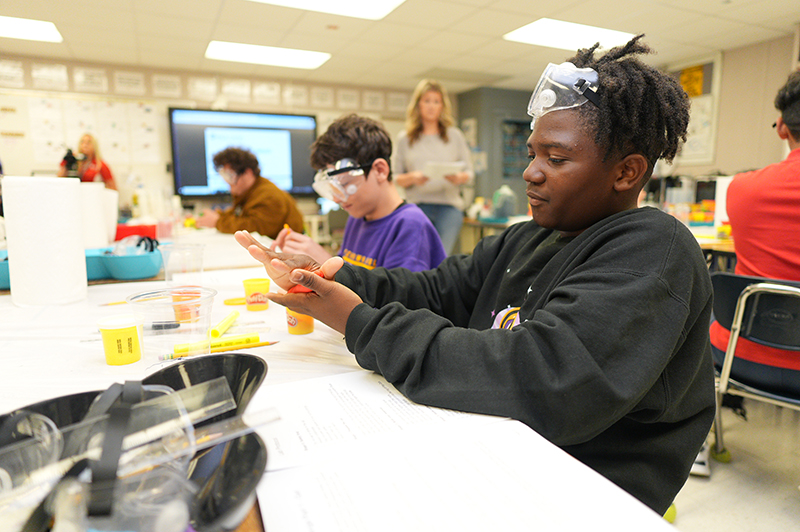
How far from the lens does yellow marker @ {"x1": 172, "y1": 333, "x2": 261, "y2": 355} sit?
0.86 meters

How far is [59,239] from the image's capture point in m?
1.17

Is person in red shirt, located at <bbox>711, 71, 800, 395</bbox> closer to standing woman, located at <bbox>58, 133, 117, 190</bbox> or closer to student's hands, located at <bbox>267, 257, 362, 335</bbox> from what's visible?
student's hands, located at <bbox>267, 257, 362, 335</bbox>

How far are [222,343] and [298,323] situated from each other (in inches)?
6.5

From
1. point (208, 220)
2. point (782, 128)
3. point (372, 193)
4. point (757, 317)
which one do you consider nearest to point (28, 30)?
point (208, 220)

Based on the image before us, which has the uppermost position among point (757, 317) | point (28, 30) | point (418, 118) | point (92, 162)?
point (28, 30)

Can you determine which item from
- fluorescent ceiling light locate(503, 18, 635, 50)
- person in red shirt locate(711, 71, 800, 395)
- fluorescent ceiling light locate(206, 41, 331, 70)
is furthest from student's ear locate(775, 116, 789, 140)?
fluorescent ceiling light locate(206, 41, 331, 70)

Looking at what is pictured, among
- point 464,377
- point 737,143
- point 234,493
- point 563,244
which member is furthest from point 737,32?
point 234,493

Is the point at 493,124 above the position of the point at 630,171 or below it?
above

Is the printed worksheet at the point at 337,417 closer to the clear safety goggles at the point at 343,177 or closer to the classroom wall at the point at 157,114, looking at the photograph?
the clear safety goggles at the point at 343,177

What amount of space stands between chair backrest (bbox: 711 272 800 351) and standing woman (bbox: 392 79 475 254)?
2032 mm

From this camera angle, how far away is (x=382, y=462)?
53cm

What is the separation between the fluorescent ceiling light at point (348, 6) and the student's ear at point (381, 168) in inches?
105

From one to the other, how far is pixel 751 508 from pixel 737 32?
4733mm

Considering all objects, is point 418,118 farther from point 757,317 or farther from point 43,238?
point 43,238
